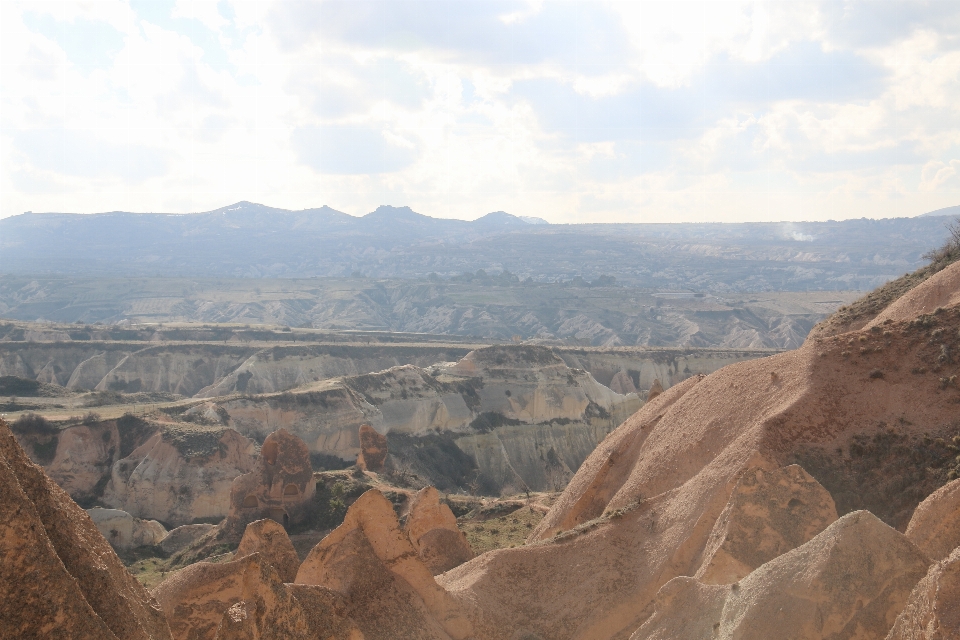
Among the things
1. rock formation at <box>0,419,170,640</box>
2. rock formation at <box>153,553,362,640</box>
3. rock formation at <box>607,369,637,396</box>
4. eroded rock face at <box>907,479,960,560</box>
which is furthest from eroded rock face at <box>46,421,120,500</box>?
rock formation at <box>607,369,637,396</box>

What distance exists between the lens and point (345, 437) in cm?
7294

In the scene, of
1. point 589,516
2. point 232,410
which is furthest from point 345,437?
point 589,516

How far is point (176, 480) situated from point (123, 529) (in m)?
9.02

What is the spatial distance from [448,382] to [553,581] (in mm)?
64410

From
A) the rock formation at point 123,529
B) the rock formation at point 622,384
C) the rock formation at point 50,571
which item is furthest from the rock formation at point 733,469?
the rock formation at point 622,384

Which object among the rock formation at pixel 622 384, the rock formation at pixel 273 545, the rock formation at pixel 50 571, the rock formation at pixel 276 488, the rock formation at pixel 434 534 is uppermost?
the rock formation at pixel 50 571

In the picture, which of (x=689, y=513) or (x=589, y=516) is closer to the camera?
(x=689, y=513)

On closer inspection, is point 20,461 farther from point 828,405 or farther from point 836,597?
point 828,405

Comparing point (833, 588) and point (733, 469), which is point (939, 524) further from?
point (733, 469)

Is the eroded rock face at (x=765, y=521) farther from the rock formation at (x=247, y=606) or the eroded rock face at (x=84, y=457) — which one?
the eroded rock face at (x=84, y=457)

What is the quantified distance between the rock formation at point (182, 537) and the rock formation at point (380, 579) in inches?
1041

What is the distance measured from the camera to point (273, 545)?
2538 centimetres

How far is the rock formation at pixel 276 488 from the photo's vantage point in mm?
43281

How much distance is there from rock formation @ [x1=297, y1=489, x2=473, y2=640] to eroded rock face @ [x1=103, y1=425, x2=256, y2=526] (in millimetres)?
35642
